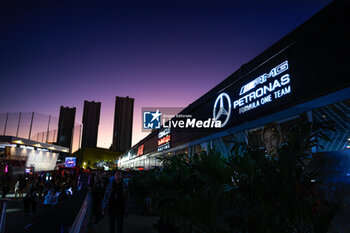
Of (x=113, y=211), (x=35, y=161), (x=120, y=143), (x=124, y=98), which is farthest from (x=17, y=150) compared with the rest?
(x=124, y=98)

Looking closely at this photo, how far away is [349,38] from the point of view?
4.70m

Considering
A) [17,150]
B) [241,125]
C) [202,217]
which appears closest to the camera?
[202,217]

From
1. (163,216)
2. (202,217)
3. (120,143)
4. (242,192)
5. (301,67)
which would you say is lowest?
(163,216)

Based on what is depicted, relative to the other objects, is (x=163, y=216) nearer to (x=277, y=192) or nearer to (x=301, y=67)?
(x=277, y=192)

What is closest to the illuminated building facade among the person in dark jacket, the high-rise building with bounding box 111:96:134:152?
the person in dark jacket

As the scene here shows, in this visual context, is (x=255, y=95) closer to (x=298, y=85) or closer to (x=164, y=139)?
(x=298, y=85)

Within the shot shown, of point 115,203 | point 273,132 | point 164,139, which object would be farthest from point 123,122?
point 115,203

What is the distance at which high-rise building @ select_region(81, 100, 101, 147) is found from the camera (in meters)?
108

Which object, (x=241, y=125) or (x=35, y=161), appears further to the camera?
(x=35, y=161)

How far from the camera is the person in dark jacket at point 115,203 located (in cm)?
521

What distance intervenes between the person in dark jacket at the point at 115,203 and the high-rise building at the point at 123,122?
313 ft

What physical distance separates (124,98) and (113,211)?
102626mm

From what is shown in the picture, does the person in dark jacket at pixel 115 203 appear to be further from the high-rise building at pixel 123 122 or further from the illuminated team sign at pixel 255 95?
the high-rise building at pixel 123 122

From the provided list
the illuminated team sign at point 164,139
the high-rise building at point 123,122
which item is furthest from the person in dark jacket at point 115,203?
the high-rise building at point 123,122
